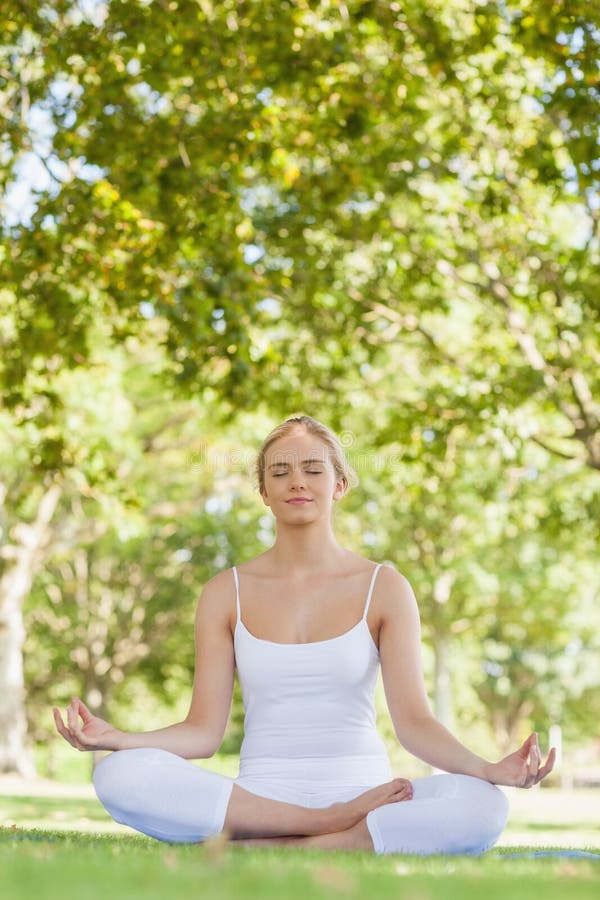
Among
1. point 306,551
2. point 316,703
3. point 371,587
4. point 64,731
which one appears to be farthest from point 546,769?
point 64,731

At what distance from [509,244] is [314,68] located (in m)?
4.89

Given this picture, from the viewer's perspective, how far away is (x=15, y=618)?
74.9 ft

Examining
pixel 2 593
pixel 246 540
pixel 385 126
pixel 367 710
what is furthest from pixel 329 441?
pixel 246 540

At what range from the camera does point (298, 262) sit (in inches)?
583

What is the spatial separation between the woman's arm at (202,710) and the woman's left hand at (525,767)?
1.26 metres

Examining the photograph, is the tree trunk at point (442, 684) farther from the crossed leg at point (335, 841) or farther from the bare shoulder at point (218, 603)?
the crossed leg at point (335, 841)

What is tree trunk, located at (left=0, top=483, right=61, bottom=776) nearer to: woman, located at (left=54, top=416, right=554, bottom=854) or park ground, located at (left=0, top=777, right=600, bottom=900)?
woman, located at (left=54, top=416, right=554, bottom=854)

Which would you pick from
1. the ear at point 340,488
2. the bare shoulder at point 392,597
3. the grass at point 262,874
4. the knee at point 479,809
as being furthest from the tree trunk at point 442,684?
the grass at point 262,874

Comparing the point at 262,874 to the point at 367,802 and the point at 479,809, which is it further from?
the point at 479,809

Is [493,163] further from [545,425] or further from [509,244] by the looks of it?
[545,425]

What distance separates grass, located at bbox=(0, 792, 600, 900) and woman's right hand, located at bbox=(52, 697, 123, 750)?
378 mm

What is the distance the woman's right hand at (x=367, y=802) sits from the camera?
4.91m

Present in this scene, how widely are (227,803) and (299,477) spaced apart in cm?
143

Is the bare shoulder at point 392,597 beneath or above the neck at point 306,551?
beneath
